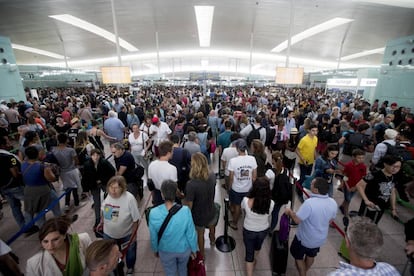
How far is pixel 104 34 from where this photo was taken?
15289 mm

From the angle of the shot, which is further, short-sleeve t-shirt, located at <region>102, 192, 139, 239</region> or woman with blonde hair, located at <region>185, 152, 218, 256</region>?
woman with blonde hair, located at <region>185, 152, 218, 256</region>

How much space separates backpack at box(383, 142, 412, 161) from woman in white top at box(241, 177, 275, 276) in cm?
314

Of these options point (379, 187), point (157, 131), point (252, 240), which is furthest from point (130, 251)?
point (379, 187)

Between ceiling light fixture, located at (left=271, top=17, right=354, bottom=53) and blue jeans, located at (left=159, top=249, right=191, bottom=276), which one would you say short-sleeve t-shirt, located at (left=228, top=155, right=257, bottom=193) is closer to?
blue jeans, located at (left=159, top=249, right=191, bottom=276)

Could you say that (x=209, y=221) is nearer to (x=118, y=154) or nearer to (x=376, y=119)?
(x=118, y=154)

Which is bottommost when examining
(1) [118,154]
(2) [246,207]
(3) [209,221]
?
(3) [209,221]

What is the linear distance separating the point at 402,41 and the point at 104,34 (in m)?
19.0

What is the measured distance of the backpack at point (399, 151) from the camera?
381 centimetres

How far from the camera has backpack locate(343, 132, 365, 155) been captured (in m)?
4.56

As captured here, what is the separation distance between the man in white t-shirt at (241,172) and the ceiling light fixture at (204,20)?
36.0 feet

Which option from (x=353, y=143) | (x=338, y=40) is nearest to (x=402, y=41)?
(x=338, y=40)

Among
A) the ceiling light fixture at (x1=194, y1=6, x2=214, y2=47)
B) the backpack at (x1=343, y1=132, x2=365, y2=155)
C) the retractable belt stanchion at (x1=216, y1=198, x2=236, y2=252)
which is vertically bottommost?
the retractable belt stanchion at (x1=216, y1=198, x2=236, y2=252)

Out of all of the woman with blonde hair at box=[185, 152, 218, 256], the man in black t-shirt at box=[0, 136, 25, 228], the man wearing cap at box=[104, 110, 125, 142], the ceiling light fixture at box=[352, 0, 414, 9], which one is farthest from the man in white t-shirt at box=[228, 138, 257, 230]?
the ceiling light fixture at box=[352, 0, 414, 9]

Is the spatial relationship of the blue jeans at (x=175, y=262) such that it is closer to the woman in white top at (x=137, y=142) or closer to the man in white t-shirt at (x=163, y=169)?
the man in white t-shirt at (x=163, y=169)
